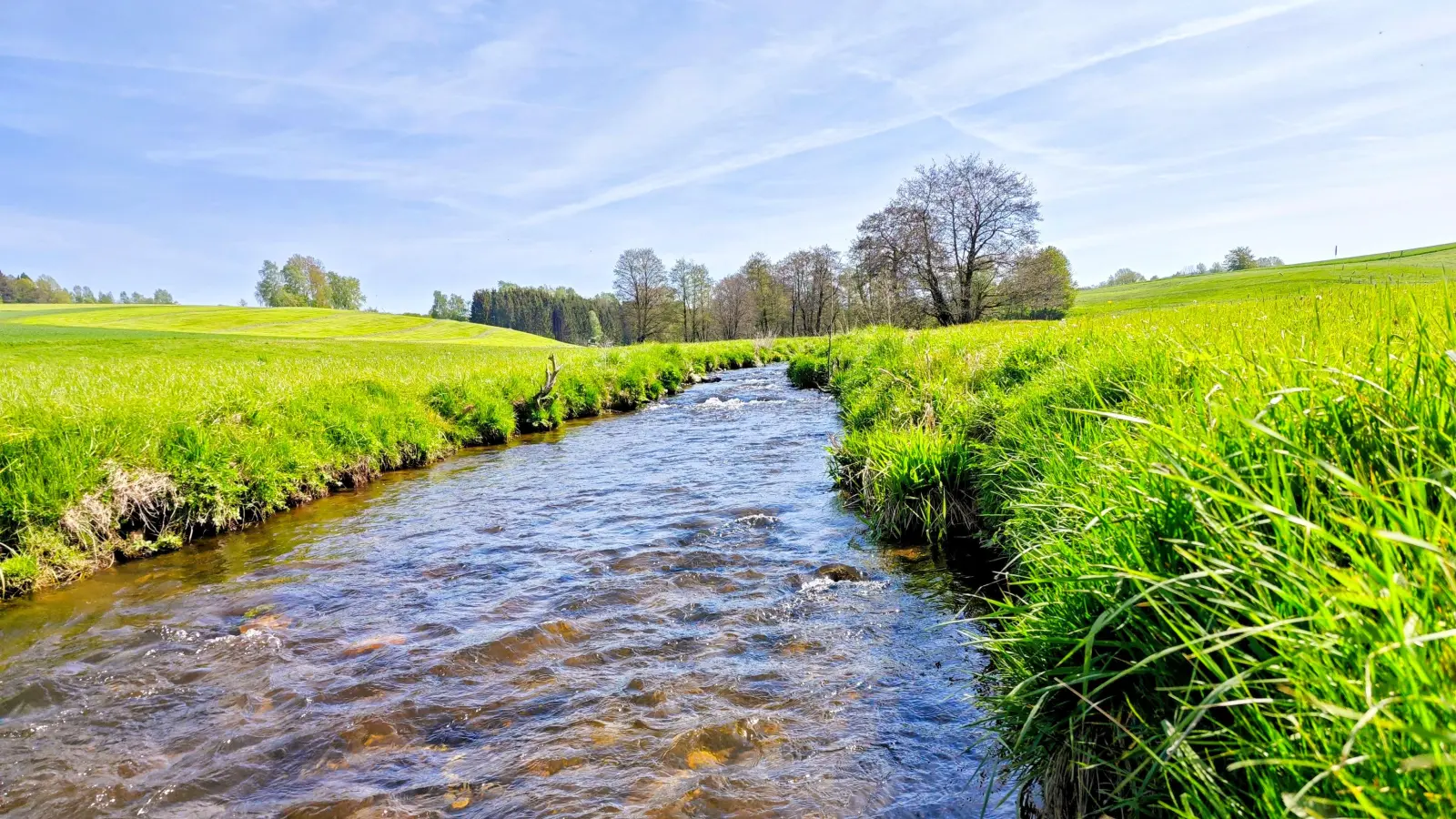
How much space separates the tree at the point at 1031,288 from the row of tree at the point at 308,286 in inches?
3674

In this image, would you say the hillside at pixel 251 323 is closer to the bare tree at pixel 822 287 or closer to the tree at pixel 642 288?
the tree at pixel 642 288

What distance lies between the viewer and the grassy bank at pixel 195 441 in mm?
6488

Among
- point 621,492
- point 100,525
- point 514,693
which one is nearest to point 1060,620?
point 514,693

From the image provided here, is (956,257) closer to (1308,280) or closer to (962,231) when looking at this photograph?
(962,231)

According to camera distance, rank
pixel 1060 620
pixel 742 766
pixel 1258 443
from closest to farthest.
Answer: pixel 1258 443, pixel 1060 620, pixel 742 766

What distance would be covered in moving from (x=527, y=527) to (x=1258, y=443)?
748 centimetres

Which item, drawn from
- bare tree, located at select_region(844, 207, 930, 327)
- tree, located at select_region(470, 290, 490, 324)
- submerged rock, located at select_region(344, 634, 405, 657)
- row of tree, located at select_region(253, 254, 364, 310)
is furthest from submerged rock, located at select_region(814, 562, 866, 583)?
tree, located at select_region(470, 290, 490, 324)

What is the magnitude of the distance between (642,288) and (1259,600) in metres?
81.9

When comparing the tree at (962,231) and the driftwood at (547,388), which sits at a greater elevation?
the tree at (962,231)

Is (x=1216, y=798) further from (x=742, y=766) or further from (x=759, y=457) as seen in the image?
(x=759, y=457)

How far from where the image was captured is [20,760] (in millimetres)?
3840

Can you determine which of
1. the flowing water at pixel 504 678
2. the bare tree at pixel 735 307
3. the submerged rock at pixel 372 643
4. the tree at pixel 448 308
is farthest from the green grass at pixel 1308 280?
the tree at pixel 448 308

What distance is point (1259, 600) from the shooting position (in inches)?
67.1

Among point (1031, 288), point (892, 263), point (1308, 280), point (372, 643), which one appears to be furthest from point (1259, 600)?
point (1308, 280)
